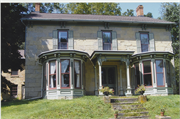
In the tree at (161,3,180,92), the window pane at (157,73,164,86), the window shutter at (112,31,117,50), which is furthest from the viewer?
the tree at (161,3,180,92)

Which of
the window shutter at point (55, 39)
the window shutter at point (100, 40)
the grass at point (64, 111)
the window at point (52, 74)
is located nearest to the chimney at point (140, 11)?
the window shutter at point (100, 40)

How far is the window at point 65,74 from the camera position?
47.7 feet

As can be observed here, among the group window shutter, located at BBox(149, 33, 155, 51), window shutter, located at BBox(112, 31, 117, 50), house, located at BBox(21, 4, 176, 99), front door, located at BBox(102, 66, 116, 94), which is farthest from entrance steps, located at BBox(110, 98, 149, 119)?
window shutter, located at BBox(149, 33, 155, 51)

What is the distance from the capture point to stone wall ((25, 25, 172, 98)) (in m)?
16.3

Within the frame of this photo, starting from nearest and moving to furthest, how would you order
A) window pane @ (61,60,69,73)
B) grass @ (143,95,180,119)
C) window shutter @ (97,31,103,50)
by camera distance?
1. grass @ (143,95,180,119)
2. window pane @ (61,60,69,73)
3. window shutter @ (97,31,103,50)

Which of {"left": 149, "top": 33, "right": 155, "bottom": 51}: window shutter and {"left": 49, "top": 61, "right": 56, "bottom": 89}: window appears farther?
{"left": 149, "top": 33, "right": 155, "bottom": 51}: window shutter

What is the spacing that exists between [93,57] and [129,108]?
564 centimetres

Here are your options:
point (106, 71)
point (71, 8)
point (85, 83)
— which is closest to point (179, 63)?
point (106, 71)

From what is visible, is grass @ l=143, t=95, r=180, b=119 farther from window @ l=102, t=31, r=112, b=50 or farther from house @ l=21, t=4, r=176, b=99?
window @ l=102, t=31, r=112, b=50

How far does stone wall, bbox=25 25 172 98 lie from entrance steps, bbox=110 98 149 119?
4.70 meters

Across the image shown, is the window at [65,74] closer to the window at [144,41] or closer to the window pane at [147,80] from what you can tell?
the window pane at [147,80]

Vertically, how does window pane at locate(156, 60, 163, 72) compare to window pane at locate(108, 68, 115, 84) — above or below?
above

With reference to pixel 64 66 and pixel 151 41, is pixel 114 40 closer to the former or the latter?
pixel 151 41

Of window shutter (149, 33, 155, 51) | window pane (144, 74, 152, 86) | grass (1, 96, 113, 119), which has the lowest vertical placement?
grass (1, 96, 113, 119)
